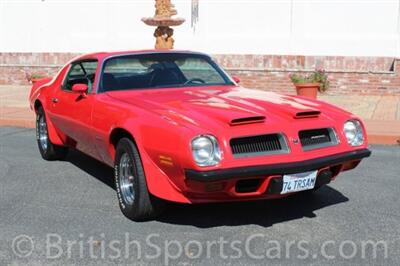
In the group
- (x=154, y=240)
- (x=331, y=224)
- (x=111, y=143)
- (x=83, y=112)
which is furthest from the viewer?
(x=83, y=112)

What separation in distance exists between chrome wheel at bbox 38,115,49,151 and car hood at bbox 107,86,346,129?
212 cm

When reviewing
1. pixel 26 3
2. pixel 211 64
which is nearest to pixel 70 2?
pixel 26 3

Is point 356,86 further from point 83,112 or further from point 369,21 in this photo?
point 83,112

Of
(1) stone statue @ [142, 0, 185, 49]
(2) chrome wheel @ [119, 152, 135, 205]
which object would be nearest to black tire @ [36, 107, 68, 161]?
(2) chrome wheel @ [119, 152, 135, 205]

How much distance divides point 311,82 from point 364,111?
2219 millimetres

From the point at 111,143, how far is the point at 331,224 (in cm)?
207

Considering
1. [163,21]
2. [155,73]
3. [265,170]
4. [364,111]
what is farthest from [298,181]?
[163,21]

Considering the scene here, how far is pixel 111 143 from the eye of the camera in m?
5.39

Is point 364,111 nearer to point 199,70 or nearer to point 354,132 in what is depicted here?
point 199,70

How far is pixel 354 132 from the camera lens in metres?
5.11

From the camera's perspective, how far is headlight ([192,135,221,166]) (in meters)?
4.35

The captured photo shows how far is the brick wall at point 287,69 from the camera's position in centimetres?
1492

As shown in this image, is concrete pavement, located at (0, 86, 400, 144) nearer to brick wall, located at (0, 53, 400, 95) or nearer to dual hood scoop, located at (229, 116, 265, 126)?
brick wall, located at (0, 53, 400, 95)

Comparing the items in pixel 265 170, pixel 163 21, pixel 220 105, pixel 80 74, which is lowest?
pixel 265 170
